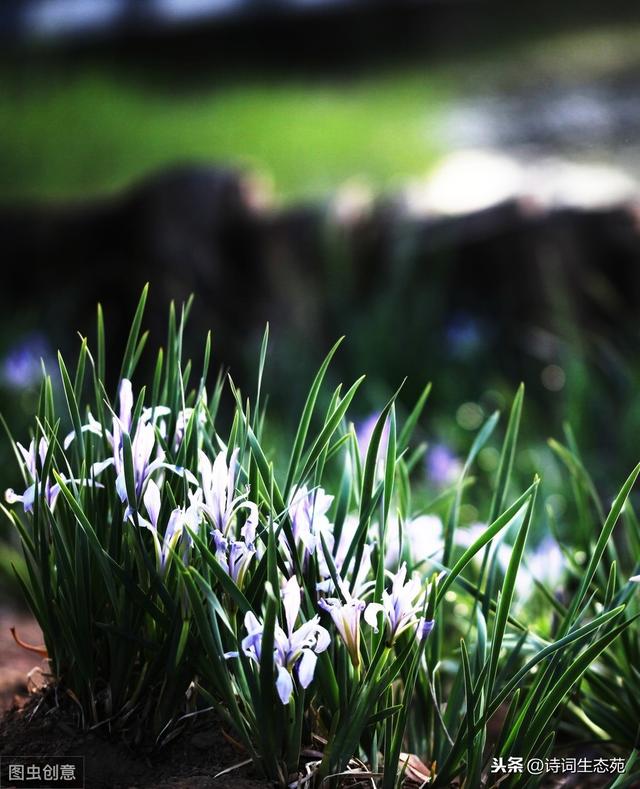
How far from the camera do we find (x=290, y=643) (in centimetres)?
67

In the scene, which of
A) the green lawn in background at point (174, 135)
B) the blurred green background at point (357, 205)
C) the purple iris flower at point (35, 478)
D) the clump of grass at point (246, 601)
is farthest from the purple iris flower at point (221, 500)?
the green lawn in background at point (174, 135)

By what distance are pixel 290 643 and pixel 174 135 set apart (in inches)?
100.0

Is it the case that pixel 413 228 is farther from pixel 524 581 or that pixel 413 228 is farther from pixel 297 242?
pixel 524 581

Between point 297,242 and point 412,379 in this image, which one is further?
point 297,242

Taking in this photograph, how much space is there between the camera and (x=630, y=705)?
91 cm

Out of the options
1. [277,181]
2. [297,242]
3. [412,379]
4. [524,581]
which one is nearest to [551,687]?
[524,581]

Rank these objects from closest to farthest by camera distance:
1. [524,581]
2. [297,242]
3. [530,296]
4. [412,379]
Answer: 1. [524,581]
2. [412,379]
3. [530,296]
4. [297,242]

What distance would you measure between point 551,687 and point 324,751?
8.3 inches

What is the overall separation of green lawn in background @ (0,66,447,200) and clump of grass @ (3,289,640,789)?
216cm

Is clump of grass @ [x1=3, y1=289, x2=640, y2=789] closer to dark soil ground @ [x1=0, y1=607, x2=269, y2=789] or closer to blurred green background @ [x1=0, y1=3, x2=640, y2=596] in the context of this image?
dark soil ground @ [x1=0, y1=607, x2=269, y2=789]

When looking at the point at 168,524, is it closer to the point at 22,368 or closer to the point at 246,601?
the point at 246,601

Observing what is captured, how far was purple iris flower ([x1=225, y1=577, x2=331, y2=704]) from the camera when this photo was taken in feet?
2.14

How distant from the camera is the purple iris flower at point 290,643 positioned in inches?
25.7

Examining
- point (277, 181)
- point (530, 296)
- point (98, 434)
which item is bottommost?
point (98, 434)
